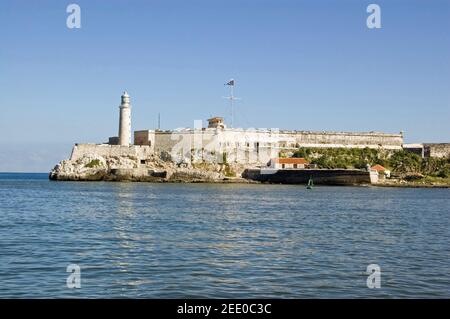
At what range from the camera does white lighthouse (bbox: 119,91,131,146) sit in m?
73.1

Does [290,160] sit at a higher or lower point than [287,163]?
higher

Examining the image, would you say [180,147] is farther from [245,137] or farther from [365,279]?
[365,279]

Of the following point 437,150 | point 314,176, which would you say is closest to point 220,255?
point 314,176

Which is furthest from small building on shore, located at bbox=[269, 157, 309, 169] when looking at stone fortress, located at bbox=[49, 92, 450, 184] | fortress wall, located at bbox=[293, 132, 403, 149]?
fortress wall, located at bbox=[293, 132, 403, 149]

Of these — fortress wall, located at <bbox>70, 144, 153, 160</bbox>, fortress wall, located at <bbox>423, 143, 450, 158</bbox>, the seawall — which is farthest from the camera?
fortress wall, located at <bbox>423, 143, 450, 158</bbox>

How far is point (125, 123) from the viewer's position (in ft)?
242

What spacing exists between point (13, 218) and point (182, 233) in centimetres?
878

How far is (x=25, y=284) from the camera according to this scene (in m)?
10.7

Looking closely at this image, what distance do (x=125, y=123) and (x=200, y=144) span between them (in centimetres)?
958

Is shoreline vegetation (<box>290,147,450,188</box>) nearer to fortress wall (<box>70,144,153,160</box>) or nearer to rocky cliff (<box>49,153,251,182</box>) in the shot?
rocky cliff (<box>49,153,251,182</box>)

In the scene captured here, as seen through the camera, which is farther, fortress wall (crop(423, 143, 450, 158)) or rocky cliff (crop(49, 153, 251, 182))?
fortress wall (crop(423, 143, 450, 158))

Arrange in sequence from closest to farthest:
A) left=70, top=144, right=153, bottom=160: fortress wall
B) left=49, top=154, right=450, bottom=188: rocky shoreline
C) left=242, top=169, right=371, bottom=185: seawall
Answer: left=242, top=169, right=371, bottom=185: seawall < left=49, top=154, right=450, bottom=188: rocky shoreline < left=70, top=144, right=153, bottom=160: fortress wall

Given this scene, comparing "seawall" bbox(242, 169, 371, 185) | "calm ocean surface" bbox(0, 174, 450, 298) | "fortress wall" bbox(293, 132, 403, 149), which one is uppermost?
"fortress wall" bbox(293, 132, 403, 149)

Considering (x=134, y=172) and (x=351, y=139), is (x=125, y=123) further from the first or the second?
(x=351, y=139)
